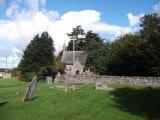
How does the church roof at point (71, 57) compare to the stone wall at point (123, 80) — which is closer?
the stone wall at point (123, 80)

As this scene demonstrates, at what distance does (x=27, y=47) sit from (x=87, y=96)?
79.6 meters

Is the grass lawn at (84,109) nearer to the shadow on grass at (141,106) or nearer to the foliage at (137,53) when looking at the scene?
the shadow on grass at (141,106)

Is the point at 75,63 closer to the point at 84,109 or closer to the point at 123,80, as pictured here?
the point at 123,80

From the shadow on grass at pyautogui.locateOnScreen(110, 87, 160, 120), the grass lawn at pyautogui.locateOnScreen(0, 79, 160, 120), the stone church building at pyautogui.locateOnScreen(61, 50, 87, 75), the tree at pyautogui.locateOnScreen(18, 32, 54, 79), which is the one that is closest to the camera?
the grass lawn at pyautogui.locateOnScreen(0, 79, 160, 120)

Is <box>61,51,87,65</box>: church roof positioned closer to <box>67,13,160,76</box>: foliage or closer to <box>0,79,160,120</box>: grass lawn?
<box>67,13,160,76</box>: foliage

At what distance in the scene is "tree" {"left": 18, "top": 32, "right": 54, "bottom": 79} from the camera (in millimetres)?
99875

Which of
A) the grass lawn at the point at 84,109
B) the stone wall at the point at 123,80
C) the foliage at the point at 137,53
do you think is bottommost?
the grass lawn at the point at 84,109

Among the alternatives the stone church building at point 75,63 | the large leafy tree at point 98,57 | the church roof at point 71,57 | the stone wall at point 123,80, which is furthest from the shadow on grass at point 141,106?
the church roof at point 71,57

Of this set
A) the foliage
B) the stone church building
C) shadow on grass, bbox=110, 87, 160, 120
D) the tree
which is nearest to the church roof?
the stone church building

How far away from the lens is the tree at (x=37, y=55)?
99.9 m

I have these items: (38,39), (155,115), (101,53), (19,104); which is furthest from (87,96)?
(38,39)

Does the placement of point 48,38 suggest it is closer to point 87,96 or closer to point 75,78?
point 75,78

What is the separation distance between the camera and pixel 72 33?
162m

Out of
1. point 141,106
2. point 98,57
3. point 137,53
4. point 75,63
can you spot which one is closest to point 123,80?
point 137,53
